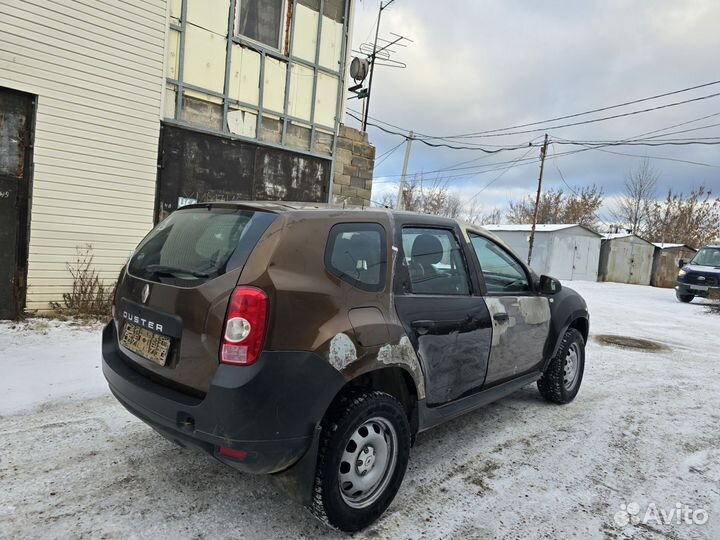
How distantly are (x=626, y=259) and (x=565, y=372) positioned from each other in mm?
27144

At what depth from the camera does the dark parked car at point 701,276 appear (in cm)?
1452

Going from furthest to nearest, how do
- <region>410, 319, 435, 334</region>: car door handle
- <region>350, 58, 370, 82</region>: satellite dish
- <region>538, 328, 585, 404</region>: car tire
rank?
<region>350, 58, 370, 82</region>: satellite dish → <region>538, 328, 585, 404</region>: car tire → <region>410, 319, 435, 334</region>: car door handle

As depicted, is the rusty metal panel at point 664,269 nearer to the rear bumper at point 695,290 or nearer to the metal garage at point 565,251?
the metal garage at point 565,251

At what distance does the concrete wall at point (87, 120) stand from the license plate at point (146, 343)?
5273 millimetres

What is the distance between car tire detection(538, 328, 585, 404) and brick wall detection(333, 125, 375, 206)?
6.38 metres

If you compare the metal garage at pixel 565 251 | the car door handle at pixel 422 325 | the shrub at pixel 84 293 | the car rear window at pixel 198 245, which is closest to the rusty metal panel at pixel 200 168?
the shrub at pixel 84 293

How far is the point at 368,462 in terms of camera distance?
2.42 metres

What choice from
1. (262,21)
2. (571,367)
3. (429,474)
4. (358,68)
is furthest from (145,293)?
(358,68)

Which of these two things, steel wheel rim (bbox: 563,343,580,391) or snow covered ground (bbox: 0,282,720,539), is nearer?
snow covered ground (bbox: 0,282,720,539)

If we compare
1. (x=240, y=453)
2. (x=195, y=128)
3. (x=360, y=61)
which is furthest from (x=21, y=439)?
(x=360, y=61)

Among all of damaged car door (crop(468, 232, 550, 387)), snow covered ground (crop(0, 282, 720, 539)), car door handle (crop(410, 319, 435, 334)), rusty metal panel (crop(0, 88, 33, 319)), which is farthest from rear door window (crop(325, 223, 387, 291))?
rusty metal panel (crop(0, 88, 33, 319))

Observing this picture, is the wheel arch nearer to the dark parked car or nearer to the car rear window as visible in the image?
the car rear window

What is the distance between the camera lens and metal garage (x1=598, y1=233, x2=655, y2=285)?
27.0m

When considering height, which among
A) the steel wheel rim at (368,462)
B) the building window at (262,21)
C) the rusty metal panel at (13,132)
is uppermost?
the building window at (262,21)
